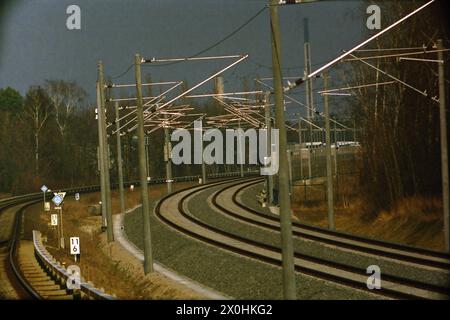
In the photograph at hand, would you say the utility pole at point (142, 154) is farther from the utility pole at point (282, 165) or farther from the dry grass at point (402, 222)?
the dry grass at point (402, 222)

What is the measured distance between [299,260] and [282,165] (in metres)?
9.26

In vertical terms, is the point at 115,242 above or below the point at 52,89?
below

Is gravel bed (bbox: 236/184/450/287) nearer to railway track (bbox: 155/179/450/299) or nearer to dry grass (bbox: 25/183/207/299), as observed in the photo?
railway track (bbox: 155/179/450/299)

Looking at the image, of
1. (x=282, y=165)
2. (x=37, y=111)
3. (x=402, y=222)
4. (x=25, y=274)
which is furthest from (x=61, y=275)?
(x=37, y=111)

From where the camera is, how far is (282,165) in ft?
42.2

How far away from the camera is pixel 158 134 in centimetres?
8656

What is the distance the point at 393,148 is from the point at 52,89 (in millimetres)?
51462

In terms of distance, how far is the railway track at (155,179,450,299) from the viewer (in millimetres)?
16188

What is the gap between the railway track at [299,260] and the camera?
16.2 meters

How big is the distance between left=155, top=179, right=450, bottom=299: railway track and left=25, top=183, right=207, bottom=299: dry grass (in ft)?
10.1

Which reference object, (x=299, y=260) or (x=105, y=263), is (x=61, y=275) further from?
(x=299, y=260)

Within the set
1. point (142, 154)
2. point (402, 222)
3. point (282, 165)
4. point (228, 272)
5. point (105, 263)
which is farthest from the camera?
point (402, 222)
